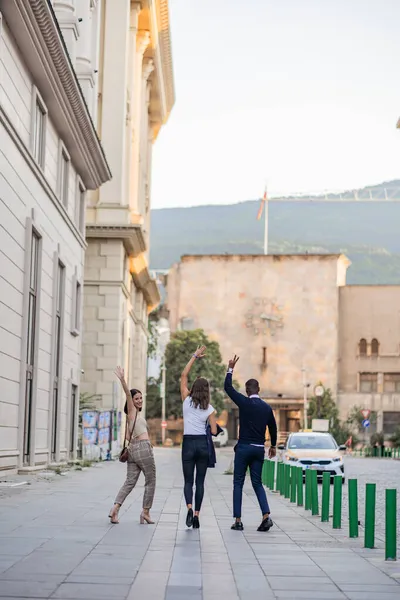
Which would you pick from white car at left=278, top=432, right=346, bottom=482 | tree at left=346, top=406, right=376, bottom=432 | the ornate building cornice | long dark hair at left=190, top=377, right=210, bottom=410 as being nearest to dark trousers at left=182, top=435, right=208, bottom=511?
long dark hair at left=190, top=377, right=210, bottom=410

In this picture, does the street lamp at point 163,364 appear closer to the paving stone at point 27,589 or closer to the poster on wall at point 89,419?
the poster on wall at point 89,419

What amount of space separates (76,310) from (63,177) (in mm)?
5060

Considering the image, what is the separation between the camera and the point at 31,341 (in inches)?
1064

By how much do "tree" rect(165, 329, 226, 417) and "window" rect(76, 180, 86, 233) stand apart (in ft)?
176

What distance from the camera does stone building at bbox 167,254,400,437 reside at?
102m

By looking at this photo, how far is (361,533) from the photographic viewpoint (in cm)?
1426

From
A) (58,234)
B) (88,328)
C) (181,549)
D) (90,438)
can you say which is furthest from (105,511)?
(88,328)

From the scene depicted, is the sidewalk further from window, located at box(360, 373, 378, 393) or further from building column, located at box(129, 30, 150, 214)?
window, located at box(360, 373, 378, 393)

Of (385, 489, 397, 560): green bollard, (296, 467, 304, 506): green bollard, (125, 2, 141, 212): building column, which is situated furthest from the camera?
(125, 2, 141, 212): building column

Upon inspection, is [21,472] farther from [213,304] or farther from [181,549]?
[213,304]

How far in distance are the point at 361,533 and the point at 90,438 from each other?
1007 inches

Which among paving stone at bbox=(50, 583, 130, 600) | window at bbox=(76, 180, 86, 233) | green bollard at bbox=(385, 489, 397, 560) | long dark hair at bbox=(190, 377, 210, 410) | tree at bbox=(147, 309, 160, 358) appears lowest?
paving stone at bbox=(50, 583, 130, 600)

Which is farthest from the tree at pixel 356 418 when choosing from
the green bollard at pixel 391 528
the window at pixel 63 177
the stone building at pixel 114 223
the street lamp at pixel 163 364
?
the green bollard at pixel 391 528

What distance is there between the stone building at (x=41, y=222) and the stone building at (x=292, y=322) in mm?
66744
